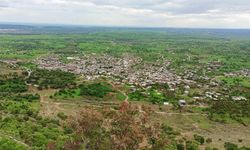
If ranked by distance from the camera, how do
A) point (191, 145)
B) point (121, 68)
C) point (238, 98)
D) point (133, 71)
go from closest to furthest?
point (191, 145)
point (238, 98)
point (133, 71)
point (121, 68)

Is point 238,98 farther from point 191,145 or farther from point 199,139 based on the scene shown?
point 191,145

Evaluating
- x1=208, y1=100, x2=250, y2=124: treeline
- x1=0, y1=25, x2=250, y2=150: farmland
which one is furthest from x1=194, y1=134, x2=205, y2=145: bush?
x1=208, y1=100, x2=250, y2=124: treeline

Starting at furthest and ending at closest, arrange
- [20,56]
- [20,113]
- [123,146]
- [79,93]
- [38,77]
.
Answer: [20,56]
[38,77]
[79,93]
[20,113]
[123,146]

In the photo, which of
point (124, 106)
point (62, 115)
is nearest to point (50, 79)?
point (62, 115)

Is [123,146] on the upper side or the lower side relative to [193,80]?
upper

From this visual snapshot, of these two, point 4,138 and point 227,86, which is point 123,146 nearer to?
point 4,138

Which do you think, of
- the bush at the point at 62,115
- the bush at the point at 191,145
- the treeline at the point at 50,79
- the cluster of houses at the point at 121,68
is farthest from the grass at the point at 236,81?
the bush at the point at 62,115

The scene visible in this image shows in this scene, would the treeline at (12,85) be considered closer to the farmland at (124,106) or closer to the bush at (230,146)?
the farmland at (124,106)

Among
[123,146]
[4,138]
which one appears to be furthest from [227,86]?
[123,146]

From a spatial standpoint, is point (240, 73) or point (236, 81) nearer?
point (236, 81)

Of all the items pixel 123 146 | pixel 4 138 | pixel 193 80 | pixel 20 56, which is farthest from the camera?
pixel 20 56

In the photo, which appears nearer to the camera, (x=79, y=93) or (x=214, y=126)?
(x=214, y=126)
